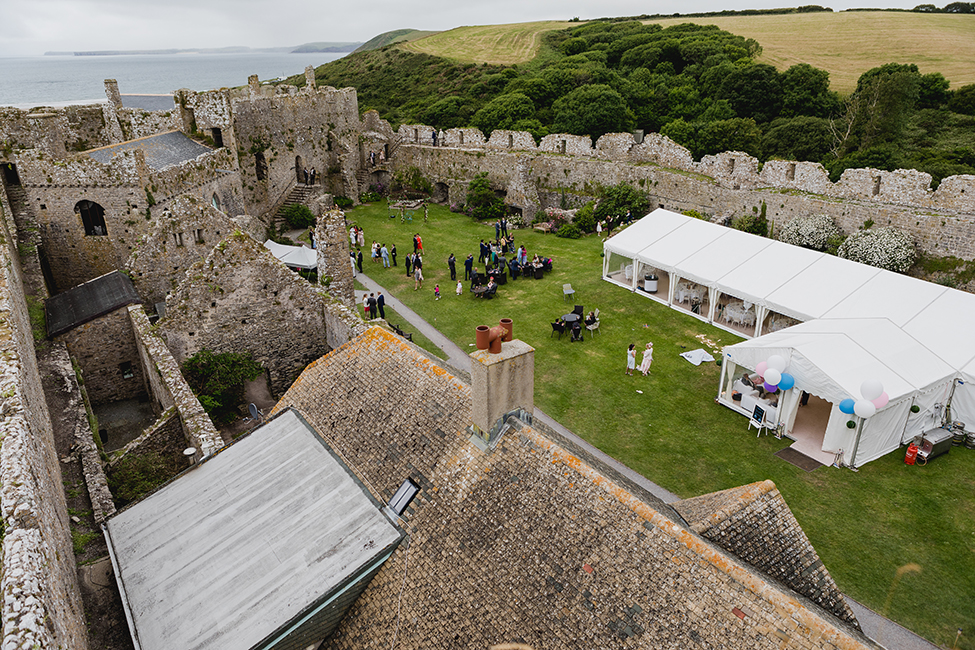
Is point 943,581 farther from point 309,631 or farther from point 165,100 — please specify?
point 165,100

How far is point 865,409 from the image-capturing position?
465 inches

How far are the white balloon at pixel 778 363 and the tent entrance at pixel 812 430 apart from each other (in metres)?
1.53

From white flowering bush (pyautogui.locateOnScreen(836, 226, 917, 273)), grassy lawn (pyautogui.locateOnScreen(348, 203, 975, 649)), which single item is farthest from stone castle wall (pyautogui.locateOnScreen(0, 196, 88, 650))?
white flowering bush (pyautogui.locateOnScreen(836, 226, 917, 273))

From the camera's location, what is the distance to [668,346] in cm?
1780

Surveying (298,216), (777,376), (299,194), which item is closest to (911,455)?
(777,376)

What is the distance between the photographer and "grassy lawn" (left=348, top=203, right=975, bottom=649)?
9.89 m

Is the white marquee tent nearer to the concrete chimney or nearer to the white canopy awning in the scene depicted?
the concrete chimney

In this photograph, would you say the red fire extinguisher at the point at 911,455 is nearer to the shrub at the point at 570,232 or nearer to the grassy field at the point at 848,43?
the shrub at the point at 570,232

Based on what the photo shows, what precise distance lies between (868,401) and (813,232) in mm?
12033

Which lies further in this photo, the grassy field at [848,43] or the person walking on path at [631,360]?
the grassy field at [848,43]

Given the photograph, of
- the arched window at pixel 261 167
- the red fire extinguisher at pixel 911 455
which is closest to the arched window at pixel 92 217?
the arched window at pixel 261 167

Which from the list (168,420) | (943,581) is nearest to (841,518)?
(943,581)

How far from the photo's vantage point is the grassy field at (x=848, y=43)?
4775 cm

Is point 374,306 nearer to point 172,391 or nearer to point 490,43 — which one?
point 172,391
